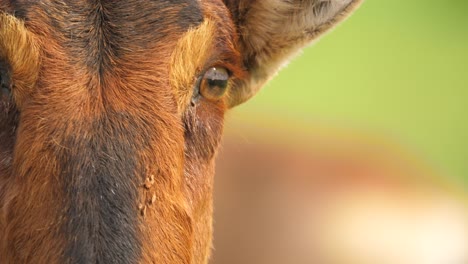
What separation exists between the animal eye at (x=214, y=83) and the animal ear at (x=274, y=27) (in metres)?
0.54

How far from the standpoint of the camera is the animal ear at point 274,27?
6.63m

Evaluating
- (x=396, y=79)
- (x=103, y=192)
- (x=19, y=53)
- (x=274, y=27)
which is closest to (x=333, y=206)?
(x=396, y=79)

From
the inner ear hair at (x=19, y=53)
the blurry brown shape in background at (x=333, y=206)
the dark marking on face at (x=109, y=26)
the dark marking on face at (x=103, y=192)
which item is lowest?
the blurry brown shape in background at (x=333, y=206)

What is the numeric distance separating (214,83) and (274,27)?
0.89 m

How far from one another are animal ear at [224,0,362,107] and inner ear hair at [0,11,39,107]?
1.63 metres

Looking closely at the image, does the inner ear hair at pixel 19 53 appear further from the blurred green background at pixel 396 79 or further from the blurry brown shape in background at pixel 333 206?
the blurred green background at pixel 396 79

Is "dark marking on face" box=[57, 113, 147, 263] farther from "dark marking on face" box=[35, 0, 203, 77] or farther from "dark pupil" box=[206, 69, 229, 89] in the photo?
"dark pupil" box=[206, 69, 229, 89]

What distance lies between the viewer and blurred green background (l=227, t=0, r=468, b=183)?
18.5 meters

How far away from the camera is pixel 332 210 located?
1709 centimetres

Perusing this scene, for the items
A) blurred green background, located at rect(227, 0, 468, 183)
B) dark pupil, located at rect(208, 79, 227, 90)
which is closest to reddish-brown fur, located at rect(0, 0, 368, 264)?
dark pupil, located at rect(208, 79, 227, 90)

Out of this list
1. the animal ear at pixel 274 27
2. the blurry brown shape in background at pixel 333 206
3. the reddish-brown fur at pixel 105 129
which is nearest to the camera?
the reddish-brown fur at pixel 105 129

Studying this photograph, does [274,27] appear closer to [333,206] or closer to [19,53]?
[19,53]

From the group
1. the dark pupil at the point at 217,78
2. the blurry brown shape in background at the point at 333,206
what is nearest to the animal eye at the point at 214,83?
the dark pupil at the point at 217,78

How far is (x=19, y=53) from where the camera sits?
18.1 ft
